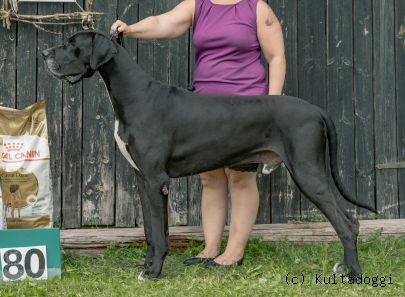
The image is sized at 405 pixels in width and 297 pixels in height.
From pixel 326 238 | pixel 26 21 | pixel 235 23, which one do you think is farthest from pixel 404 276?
pixel 26 21

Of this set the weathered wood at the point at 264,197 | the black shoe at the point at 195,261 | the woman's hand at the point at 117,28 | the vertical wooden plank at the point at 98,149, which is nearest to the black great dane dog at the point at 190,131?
the woman's hand at the point at 117,28

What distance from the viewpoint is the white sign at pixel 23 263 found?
401cm

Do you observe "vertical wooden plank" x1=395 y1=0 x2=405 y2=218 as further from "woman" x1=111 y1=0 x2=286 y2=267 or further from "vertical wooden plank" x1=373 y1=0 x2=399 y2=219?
"woman" x1=111 y1=0 x2=286 y2=267

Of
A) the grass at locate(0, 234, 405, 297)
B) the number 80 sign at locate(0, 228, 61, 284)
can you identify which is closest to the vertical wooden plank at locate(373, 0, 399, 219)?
the grass at locate(0, 234, 405, 297)

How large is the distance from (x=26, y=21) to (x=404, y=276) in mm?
2966

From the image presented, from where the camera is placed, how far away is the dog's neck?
160 inches

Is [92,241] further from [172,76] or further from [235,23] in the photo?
[235,23]

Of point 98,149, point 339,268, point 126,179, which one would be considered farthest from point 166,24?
point 339,268

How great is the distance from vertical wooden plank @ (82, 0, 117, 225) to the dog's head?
1.02 metres

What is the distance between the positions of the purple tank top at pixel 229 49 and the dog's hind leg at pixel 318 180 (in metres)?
0.54

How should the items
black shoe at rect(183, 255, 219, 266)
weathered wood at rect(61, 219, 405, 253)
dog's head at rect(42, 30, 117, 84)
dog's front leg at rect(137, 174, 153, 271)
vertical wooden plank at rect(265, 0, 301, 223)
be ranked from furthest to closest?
1. vertical wooden plank at rect(265, 0, 301, 223)
2. weathered wood at rect(61, 219, 405, 253)
3. black shoe at rect(183, 255, 219, 266)
4. dog's front leg at rect(137, 174, 153, 271)
5. dog's head at rect(42, 30, 117, 84)

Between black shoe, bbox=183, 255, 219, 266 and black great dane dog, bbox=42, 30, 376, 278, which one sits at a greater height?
black great dane dog, bbox=42, 30, 376, 278

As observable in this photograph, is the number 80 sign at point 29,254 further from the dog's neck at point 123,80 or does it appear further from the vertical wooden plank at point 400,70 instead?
the vertical wooden plank at point 400,70

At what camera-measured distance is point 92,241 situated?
486 cm
